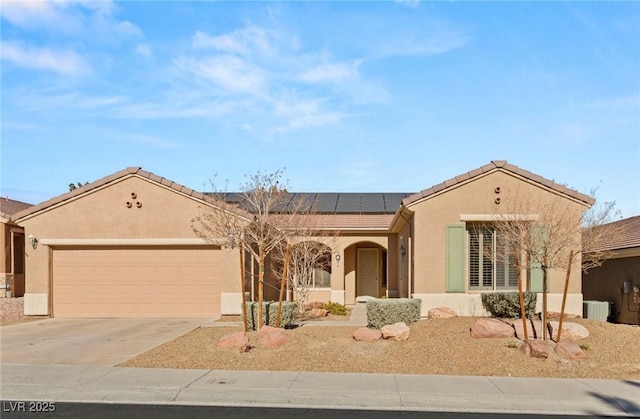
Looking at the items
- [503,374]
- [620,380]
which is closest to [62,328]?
[503,374]

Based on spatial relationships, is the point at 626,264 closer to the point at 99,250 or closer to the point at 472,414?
the point at 472,414

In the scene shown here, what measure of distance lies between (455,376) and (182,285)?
10561 mm

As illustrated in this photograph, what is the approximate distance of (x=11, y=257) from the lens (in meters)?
20.9

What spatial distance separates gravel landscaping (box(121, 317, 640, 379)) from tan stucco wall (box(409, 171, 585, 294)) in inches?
103

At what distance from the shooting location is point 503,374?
9.82m

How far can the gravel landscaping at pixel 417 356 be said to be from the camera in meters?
10.0

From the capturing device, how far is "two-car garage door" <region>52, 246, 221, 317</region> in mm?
17734

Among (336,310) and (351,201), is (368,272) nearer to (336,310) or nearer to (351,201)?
(351,201)

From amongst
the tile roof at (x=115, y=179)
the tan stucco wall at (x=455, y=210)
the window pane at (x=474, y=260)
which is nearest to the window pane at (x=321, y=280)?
the tile roof at (x=115, y=179)

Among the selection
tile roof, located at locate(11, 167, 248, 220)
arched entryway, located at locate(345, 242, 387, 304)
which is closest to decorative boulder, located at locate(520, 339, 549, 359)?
tile roof, located at locate(11, 167, 248, 220)

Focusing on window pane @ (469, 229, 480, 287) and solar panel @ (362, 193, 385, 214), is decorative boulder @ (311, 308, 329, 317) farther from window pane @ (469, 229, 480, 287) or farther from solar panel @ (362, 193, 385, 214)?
solar panel @ (362, 193, 385, 214)

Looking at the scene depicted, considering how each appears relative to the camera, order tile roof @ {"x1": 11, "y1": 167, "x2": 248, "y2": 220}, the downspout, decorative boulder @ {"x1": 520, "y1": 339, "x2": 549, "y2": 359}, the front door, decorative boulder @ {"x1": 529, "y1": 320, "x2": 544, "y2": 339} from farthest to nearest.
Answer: the front door → tile roof @ {"x1": 11, "y1": 167, "x2": 248, "y2": 220} → the downspout → decorative boulder @ {"x1": 529, "y1": 320, "x2": 544, "y2": 339} → decorative boulder @ {"x1": 520, "y1": 339, "x2": 549, "y2": 359}

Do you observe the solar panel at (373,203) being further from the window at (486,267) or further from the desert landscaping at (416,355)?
the desert landscaping at (416,355)

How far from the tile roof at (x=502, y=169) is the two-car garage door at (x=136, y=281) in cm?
691
